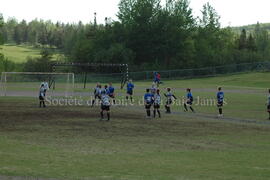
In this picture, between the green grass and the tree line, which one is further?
the green grass

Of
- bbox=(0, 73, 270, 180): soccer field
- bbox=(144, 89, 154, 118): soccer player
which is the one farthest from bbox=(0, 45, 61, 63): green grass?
bbox=(0, 73, 270, 180): soccer field

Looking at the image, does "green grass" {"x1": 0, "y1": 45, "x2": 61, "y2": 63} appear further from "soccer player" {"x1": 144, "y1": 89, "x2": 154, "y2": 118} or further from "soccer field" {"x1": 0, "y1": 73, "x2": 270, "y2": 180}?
"soccer field" {"x1": 0, "y1": 73, "x2": 270, "y2": 180}

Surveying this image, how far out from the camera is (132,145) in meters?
18.2

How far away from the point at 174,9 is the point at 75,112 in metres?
74.5

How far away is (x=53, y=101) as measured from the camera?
41.0m

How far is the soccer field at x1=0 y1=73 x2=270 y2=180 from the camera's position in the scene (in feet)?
42.3

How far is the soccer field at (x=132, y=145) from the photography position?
12.9 metres

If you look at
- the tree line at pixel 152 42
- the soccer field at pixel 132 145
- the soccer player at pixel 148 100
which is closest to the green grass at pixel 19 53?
the tree line at pixel 152 42

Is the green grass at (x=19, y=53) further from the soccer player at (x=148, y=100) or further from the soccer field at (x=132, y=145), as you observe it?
the soccer field at (x=132, y=145)

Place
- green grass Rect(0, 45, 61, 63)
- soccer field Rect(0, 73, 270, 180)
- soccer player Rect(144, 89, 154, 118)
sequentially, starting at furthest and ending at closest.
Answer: green grass Rect(0, 45, 61, 63)
soccer player Rect(144, 89, 154, 118)
soccer field Rect(0, 73, 270, 180)

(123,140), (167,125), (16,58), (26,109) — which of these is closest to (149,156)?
(123,140)

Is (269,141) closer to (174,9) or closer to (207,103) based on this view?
(207,103)

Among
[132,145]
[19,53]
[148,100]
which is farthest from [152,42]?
[19,53]

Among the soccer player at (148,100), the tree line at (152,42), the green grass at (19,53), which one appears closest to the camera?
the soccer player at (148,100)
